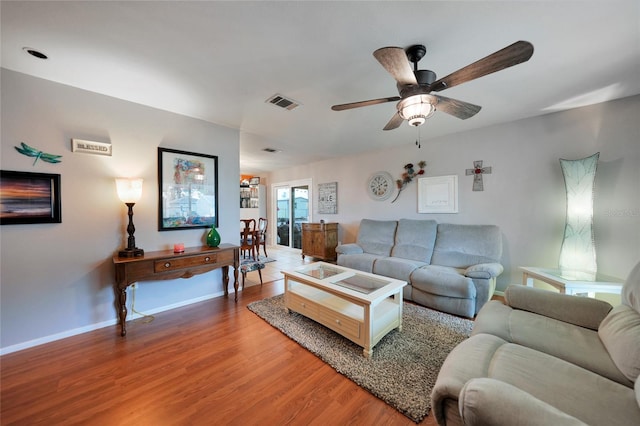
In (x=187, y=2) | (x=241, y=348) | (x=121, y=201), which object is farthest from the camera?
(x=121, y=201)

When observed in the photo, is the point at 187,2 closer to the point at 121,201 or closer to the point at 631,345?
the point at 121,201

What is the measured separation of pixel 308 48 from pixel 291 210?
5133 millimetres

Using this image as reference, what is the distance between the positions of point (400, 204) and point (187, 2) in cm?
379

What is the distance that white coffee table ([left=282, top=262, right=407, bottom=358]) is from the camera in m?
1.87

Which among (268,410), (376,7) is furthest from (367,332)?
(376,7)

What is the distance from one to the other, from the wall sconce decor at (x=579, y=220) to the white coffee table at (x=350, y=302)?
1960 millimetres

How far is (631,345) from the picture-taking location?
107cm

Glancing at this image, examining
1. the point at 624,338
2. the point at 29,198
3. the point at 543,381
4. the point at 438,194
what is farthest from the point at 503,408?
the point at 29,198

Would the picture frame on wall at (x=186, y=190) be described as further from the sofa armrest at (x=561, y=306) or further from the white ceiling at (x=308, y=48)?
the sofa armrest at (x=561, y=306)

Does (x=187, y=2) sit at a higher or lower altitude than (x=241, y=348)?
higher

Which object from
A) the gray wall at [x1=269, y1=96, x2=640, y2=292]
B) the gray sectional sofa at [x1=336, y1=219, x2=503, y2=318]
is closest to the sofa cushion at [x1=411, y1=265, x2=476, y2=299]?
the gray sectional sofa at [x1=336, y1=219, x2=503, y2=318]

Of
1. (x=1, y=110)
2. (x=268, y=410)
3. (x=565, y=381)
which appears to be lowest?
(x=268, y=410)

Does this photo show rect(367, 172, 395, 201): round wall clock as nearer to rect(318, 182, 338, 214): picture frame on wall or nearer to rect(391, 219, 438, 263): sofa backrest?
rect(391, 219, 438, 263): sofa backrest

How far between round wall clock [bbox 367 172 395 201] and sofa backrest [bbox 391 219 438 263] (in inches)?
30.9
